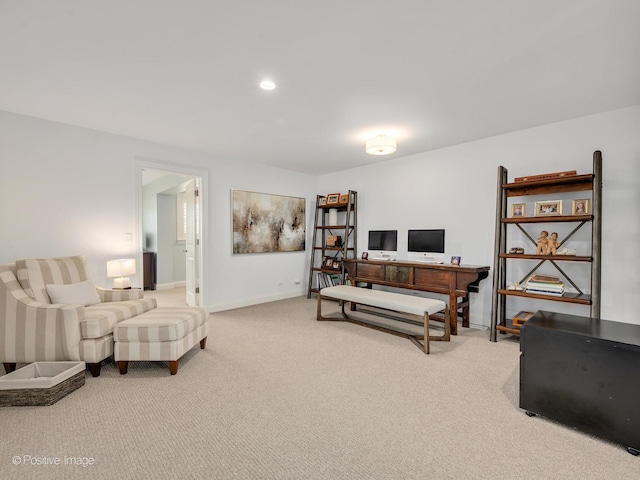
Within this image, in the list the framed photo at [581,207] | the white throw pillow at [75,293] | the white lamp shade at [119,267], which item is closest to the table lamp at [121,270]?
the white lamp shade at [119,267]

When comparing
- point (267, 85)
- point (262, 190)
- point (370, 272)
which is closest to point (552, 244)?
point (370, 272)

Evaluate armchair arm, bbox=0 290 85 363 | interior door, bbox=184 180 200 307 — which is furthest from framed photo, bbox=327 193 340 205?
armchair arm, bbox=0 290 85 363

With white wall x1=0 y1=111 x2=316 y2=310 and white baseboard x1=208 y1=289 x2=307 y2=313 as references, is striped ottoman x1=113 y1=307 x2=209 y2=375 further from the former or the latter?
white baseboard x1=208 y1=289 x2=307 y2=313

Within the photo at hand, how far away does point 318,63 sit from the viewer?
2143 millimetres

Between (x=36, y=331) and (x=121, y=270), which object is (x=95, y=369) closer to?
(x=36, y=331)

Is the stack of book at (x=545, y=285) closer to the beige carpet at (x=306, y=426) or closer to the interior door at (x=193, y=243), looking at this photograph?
the beige carpet at (x=306, y=426)

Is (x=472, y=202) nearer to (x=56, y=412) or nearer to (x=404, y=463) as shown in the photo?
(x=404, y=463)

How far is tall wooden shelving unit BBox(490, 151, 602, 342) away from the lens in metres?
2.77

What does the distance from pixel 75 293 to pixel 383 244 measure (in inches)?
154

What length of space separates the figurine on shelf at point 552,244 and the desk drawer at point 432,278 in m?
0.99

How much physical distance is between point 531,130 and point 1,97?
17.4ft

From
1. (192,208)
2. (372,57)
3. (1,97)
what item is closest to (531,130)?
(372,57)

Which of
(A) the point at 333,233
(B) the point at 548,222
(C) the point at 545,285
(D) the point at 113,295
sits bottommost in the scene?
(D) the point at 113,295

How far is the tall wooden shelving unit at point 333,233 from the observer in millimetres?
5270
